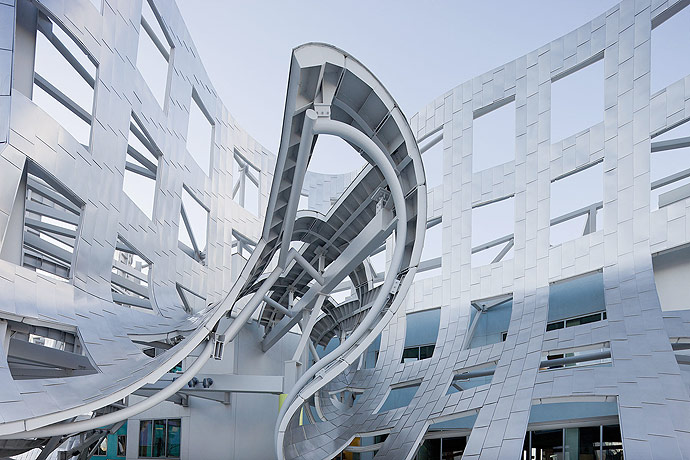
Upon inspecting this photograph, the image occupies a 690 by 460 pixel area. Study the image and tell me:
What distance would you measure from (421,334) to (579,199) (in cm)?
1094

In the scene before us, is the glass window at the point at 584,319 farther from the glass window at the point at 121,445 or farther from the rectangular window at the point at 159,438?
the glass window at the point at 121,445

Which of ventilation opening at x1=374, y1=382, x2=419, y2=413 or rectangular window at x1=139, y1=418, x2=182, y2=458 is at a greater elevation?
ventilation opening at x1=374, y1=382, x2=419, y2=413

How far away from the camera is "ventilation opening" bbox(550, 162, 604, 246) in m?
22.9

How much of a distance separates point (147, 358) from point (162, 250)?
8303 mm

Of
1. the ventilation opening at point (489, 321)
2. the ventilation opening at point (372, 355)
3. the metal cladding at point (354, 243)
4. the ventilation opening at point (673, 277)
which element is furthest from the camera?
the ventilation opening at point (372, 355)

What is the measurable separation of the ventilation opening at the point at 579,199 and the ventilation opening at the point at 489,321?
13.4ft

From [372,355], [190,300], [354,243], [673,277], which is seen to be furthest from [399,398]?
[673,277]

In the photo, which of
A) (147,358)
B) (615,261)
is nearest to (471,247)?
(615,261)

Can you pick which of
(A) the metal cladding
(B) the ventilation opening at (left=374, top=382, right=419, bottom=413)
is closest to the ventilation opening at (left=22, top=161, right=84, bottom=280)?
(A) the metal cladding

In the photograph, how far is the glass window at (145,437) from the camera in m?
30.4

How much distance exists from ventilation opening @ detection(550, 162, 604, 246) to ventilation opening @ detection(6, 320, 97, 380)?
15.9m

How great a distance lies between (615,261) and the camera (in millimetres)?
20312

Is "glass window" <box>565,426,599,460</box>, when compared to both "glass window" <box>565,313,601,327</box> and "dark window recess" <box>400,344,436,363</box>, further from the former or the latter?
"dark window recess" <box>400,344,436,363</box>

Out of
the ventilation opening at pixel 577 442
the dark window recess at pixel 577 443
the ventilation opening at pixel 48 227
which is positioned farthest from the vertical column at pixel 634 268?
the ventilation opening at pixel 48 227
